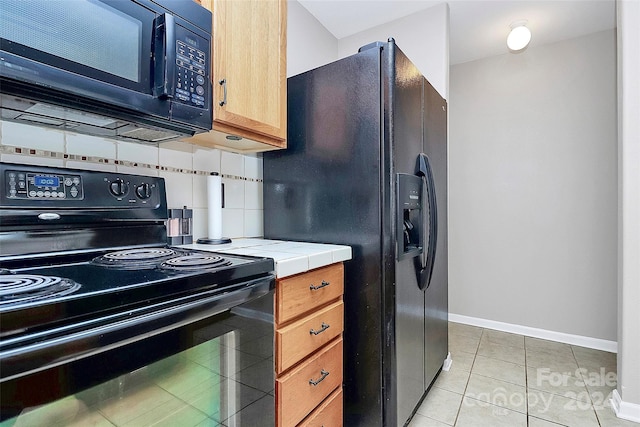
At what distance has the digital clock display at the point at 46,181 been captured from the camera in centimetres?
98

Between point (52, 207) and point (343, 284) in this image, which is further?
point (343, 284)

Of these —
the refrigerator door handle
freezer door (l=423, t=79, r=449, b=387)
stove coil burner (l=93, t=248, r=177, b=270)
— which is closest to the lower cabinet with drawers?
stove coil burner (l=93, t=248, r=177, b=270)

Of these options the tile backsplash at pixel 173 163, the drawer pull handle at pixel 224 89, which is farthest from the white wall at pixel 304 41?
the drawer pull handle at pixel 224 89

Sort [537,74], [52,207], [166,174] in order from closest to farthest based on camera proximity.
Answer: [52,207] → [166,174] → [537,74]

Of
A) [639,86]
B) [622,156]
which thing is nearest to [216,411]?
[622,156]

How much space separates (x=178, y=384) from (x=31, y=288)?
0.36 m

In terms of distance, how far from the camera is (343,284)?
1.44 meters

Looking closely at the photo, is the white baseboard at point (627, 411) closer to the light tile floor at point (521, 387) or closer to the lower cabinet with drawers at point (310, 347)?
the light tile floor at point (521, 387)

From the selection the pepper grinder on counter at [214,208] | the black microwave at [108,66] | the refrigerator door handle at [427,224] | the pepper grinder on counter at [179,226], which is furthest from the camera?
the refrigerator door handle at [427,224]

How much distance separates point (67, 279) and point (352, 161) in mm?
1080

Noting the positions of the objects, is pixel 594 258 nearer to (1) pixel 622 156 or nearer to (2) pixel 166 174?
(1) pixel 622 156

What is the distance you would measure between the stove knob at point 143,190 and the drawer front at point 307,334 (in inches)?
28.7

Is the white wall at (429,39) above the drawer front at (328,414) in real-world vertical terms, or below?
above

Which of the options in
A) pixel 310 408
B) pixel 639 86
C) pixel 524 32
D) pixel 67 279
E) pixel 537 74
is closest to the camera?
pixel 67 279
